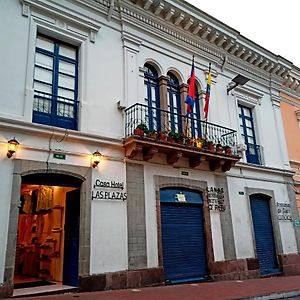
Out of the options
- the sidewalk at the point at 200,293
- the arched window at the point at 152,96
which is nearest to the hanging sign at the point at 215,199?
the sidewalk at the point at 200,293

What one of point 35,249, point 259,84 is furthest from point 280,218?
point 35,249

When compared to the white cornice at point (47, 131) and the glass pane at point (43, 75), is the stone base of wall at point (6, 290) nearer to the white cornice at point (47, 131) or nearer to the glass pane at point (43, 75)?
the white cornice at point (47, 131)

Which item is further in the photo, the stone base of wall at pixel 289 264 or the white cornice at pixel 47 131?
the stone base of wall at pixel 289 264

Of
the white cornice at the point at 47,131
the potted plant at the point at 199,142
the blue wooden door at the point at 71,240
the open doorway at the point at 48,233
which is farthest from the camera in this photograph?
the potted plant at the point at 199,142

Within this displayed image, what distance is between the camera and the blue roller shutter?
11.8m

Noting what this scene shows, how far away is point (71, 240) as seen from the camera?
27.9 feet

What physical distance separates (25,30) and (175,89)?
5250mm

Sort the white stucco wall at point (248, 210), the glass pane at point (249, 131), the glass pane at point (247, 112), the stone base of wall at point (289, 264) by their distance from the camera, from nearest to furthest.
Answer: the white stucco wall at point (248, 210), the stone base of wall at point (289, 264), the glass pane at point (249, 131), the glass pane at point (247, 112)

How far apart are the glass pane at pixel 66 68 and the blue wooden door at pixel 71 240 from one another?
3333 mm

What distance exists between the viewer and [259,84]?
47.5ft

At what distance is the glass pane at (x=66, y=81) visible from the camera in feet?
28.8

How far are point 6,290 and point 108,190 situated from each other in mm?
3229

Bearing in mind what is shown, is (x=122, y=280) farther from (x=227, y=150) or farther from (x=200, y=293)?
(x=227, y=150)

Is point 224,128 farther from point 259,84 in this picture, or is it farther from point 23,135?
point 23,135
